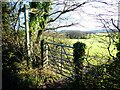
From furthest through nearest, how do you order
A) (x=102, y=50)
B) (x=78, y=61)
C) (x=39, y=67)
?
1. (x=39, y=67)
2. (x=78, y=61)
3. (x=102, y=50)

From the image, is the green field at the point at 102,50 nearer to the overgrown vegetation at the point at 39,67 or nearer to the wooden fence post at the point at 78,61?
the overgrown vegetation at the point at 39,67

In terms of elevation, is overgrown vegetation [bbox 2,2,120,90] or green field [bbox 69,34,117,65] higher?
green field [bbox 69,34,117,65]

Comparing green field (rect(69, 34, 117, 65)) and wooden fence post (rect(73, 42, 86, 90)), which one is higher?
green field (rect(69, 34, 117, 65))

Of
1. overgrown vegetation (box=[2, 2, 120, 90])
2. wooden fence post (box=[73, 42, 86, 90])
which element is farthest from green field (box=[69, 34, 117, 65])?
wooden fence post (box=[73, 42, 86, 90])

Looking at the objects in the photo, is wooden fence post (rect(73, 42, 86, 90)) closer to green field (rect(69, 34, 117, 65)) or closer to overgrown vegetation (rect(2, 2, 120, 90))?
overgrown vegetation (rect(2, 2, 120, 90))

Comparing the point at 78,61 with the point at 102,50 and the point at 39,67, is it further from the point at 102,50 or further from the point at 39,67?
the point at 39,67

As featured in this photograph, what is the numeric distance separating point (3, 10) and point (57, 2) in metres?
1.94

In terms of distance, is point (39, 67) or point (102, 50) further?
point (39, 67)

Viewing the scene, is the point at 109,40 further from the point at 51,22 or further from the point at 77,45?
the point at 51,22

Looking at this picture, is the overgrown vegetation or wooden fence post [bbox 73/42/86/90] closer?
the overgrown vegetation

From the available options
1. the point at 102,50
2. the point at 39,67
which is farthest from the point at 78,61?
the point at 39,67

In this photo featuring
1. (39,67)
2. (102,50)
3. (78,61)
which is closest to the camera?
(102,50)

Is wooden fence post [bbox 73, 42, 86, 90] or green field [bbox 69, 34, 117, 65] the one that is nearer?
green field [bbox 69, 34, 117, 65]

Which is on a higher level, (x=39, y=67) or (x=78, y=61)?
(x=78, y=61)
